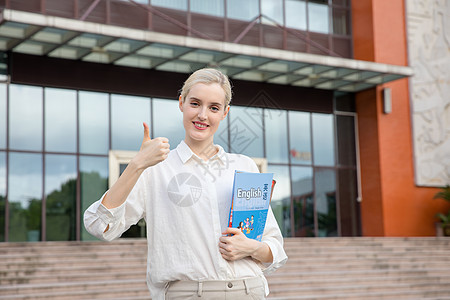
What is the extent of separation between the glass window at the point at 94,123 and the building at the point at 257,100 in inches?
1.3

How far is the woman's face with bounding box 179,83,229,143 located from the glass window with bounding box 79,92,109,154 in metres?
15.0

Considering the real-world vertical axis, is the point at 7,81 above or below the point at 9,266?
above

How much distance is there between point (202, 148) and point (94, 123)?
49.8 feet

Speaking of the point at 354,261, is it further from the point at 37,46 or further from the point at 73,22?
the point at 37,46

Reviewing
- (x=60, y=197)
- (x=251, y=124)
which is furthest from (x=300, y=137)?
(x=60, y=197)

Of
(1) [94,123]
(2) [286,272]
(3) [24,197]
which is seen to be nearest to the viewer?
(2) [286,272]

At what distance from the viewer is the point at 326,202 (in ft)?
66.9

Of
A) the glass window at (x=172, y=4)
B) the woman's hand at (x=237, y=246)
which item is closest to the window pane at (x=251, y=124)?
the glass window at (x=172, y=4)

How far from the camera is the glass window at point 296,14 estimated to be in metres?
20.0

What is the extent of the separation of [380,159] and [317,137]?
7.29ft

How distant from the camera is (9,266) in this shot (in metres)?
11.1

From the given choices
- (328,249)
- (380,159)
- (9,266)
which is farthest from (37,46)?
(380,159)

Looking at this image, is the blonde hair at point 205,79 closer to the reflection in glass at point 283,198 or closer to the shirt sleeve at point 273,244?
the shirt sleeve at point 273,244

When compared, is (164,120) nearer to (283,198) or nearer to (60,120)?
(60,120)
